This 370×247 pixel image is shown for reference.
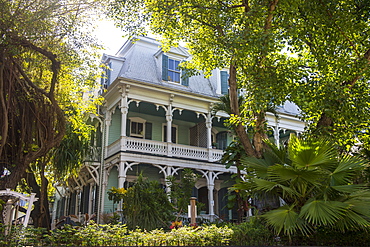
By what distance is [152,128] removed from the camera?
19344 millimetres

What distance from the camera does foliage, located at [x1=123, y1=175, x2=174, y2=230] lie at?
11492mm

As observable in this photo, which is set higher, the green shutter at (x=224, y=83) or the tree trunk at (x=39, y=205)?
the green shutter at (x=224, y=83)

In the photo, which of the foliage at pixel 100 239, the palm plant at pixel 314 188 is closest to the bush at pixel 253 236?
the palm plant at pixel 314 188

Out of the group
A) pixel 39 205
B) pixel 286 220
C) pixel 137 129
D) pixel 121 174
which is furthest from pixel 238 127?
pixel 137 129

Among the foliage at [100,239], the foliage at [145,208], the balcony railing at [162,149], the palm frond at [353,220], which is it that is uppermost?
the balcony railing at [162,149]

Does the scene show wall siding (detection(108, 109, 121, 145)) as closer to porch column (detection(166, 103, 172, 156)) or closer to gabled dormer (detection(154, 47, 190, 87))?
porch column (detection(166, 103, 172, 156))

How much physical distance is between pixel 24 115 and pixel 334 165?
29.7 feet

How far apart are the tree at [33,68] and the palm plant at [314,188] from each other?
22.3 ft

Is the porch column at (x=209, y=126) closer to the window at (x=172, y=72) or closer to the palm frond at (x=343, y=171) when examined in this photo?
the window at (x=172, y=72)

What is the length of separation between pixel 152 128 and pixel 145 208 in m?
8.19

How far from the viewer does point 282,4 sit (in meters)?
9.45

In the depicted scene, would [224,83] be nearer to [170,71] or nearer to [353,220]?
[170,71]

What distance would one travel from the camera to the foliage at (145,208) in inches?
452

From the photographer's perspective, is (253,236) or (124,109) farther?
(124,109)
